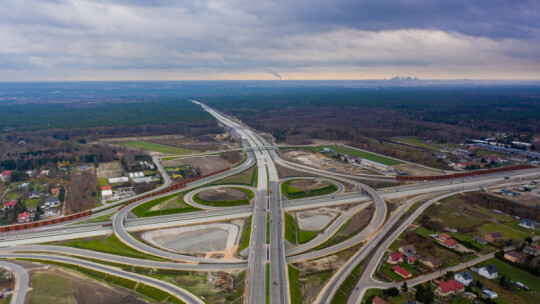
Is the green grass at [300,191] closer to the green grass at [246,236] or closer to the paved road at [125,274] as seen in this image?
the green grass at [246,236]

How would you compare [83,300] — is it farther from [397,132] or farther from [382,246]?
[397,132]

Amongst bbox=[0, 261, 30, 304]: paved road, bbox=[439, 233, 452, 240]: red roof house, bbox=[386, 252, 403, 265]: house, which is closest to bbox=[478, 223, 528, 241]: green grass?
bbox=[439, 233, 452, 240]: red roof house

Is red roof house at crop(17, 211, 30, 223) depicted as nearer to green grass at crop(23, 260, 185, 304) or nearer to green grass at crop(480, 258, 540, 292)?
green grass at crop(23, 260, 185, 304)

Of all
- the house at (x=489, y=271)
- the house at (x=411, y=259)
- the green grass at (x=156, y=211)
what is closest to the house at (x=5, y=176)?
the green grass at (x=156, y=211)

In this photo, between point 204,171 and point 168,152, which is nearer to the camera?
point 204,171

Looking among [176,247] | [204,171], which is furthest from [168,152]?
[176,247]

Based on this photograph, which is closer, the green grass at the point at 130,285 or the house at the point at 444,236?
the green grass at the point at 130,285
